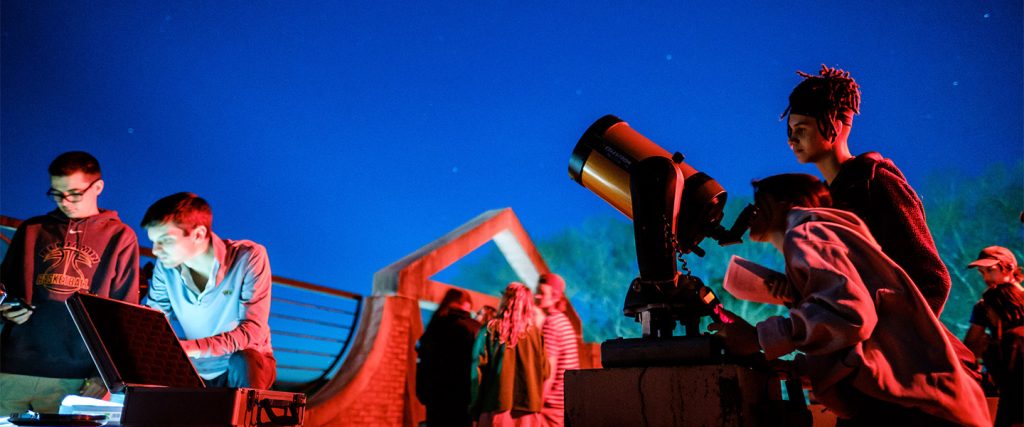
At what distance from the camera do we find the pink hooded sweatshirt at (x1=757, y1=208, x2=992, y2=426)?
4.63ft

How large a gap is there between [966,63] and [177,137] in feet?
298

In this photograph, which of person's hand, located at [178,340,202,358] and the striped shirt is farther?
the striped shirt

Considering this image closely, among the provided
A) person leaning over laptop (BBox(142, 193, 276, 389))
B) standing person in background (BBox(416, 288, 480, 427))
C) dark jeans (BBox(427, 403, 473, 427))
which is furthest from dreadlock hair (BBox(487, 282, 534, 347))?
person leaning over laptop (BBox(142, 193, 276, 389))

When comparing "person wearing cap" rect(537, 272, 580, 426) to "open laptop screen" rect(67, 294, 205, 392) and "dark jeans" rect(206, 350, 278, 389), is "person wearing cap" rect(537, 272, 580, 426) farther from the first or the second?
"open laptop screen" rect(67, 294, 205, 392)

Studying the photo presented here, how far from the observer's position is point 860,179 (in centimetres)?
192

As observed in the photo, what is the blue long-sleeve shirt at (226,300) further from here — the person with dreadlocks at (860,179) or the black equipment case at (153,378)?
the person with dreadlocks at (860,179)

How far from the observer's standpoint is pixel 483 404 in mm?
4652

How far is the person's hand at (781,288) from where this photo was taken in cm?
167

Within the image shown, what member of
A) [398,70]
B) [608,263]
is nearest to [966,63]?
[608,263]

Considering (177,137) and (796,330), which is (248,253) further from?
(177,137)

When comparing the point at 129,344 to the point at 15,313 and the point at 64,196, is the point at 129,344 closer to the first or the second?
the point at 15,313

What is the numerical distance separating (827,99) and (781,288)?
0.82m

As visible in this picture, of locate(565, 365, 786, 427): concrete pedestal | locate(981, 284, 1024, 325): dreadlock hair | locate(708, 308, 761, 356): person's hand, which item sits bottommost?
locate(565, 365, 786, 427): concrete pedestal

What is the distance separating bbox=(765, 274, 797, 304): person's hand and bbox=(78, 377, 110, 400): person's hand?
3006 millimetres
